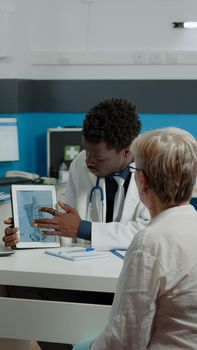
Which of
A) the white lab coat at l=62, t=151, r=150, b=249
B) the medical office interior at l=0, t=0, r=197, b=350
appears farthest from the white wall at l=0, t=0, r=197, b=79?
the white lab coat at l=62, t=151, r=150, b=249

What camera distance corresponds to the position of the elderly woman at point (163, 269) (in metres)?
1.47

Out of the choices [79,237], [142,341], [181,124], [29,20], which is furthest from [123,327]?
[29,20]

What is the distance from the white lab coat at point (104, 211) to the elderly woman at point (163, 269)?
29.8 inches

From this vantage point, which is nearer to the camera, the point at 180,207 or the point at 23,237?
the point at 180,207

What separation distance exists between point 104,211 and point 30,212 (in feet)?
1.22

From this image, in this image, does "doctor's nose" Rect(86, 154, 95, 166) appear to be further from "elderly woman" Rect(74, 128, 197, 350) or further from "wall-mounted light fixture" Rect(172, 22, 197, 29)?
"wall-mounted light fixture" Rect(172, 22, 197, 29)

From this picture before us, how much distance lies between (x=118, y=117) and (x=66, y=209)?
477 millimetres

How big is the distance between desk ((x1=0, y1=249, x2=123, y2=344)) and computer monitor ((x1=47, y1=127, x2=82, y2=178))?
281 cm

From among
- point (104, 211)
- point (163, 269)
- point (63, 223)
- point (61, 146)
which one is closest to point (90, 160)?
point (104, 211)

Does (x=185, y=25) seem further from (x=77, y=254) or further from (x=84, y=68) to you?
(x=77, y=254)

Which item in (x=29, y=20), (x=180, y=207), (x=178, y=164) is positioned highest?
(x=29, y=20)

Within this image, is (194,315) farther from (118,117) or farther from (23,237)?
(118,117)

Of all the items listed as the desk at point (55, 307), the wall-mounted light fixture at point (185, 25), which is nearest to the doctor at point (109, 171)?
the desk at point (55, 307)

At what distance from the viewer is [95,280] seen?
200 centimetres
